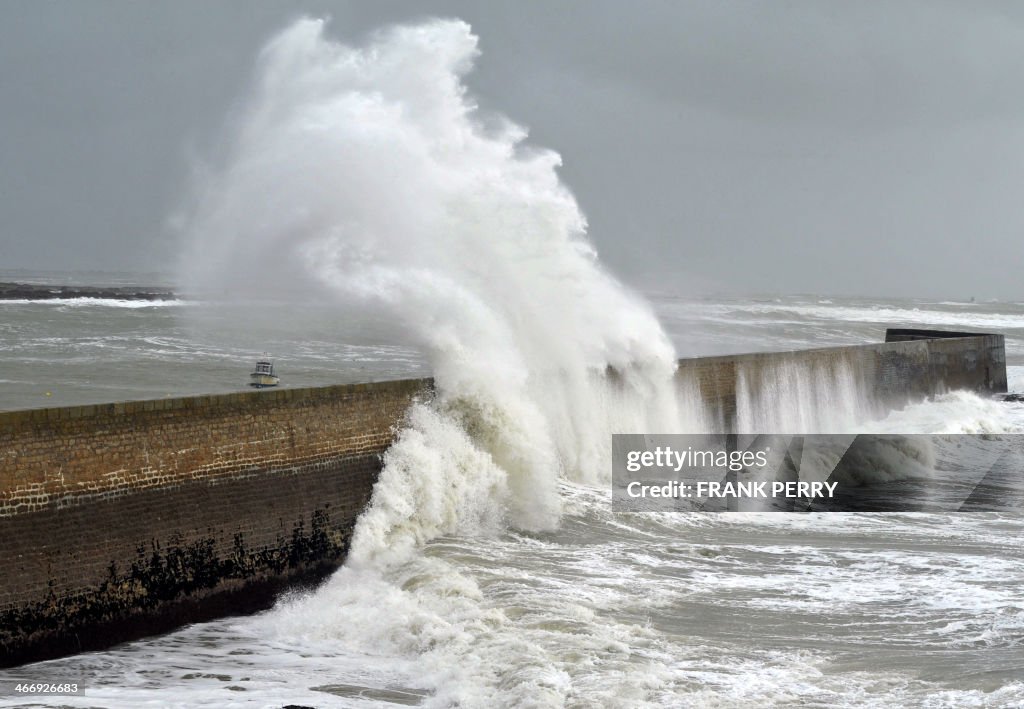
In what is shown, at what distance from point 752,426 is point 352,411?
844 cm

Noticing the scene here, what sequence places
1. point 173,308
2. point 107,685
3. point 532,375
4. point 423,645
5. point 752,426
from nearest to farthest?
1. point 107,685
2. point 423,645
3. point 532,375
4. point 752,426
5. point 173,308

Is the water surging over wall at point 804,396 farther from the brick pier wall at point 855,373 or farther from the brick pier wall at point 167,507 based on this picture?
the brick pier wall at point 167,507

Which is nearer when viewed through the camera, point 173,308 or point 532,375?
point 532,375

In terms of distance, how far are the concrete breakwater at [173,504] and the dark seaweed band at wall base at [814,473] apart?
146 inches

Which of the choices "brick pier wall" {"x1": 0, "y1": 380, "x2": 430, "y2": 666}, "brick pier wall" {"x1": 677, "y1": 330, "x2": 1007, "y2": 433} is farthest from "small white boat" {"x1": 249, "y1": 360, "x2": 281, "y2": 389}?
"brick pier wall" {"x1": 0, "y1": 380, "x2": 430, "y2": 666}

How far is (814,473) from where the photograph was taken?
654 inches

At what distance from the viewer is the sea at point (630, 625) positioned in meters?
7.36

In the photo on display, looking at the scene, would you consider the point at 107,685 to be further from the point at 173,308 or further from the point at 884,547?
the point at 173,308

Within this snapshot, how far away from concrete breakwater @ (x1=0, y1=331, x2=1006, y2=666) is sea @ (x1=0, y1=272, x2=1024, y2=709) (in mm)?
276

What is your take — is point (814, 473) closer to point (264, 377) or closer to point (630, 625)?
point (630, 625)

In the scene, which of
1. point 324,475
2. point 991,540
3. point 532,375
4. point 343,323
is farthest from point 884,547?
point 343,323

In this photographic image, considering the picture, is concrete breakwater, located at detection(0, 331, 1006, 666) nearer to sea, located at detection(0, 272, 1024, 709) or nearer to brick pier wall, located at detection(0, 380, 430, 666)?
brick pier wall, located at detection(0, 380, 430, 666)

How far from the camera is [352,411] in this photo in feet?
36.5

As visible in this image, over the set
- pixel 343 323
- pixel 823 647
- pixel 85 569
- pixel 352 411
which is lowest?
pixel 823 647
